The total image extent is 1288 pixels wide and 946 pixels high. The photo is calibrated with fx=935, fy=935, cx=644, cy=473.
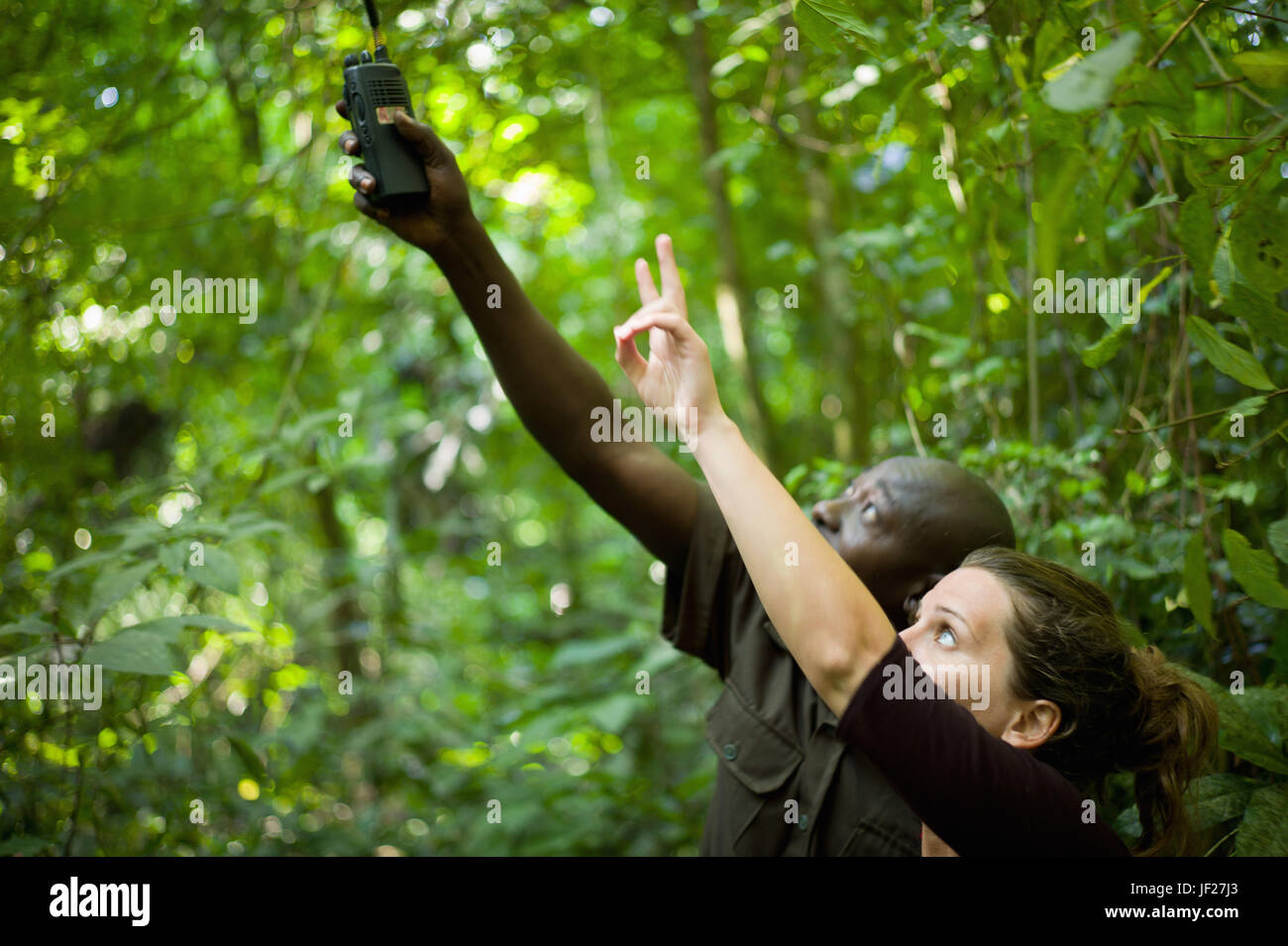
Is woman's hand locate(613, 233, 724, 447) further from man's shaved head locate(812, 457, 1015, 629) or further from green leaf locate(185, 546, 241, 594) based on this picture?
green leaf locate(185, 546, 241, 594)

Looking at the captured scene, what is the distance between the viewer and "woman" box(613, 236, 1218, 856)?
0.95 m

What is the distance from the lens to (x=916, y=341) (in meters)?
2.69

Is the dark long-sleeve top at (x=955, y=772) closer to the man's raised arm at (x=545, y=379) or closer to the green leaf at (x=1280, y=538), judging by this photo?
the green leaf at (x=1280, y=538)

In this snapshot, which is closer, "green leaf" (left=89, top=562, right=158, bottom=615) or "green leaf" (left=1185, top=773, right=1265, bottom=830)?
"green leaf" (left=1185, top=773, right=1265, bottom=830)

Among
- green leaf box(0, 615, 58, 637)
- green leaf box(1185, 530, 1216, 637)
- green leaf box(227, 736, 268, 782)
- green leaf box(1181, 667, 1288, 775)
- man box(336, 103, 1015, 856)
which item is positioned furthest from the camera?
green leaf box(227, 736, 268, 782)

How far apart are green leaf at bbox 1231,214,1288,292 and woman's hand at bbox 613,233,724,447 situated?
62 cm

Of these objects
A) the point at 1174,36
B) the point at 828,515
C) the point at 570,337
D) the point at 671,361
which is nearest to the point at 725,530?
the point at 828,515

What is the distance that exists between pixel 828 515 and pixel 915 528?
0.15 m

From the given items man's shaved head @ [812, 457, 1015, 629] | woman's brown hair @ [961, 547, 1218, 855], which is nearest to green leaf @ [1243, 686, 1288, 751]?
woman's brown hair @ [961, 547, 1218, 855]

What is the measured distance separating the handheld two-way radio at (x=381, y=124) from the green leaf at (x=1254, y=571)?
1156 millimetres

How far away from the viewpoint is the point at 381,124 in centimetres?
131

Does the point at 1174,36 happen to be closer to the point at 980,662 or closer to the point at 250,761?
the point at 980,662
